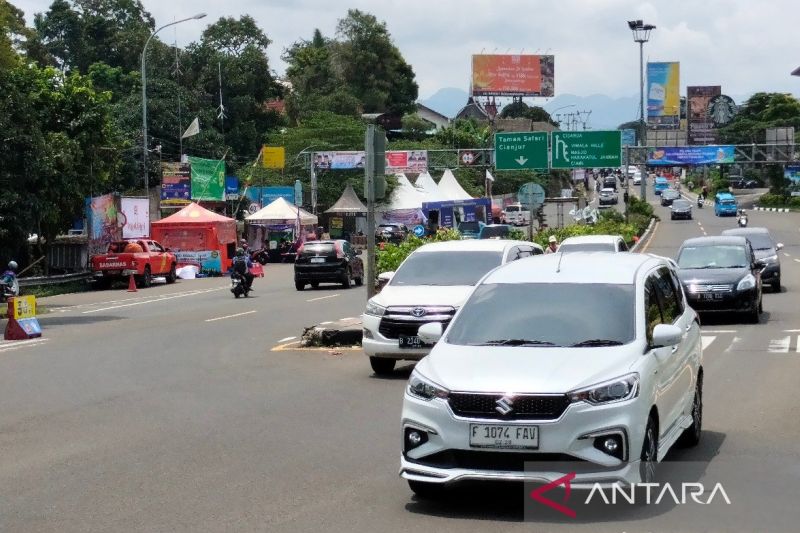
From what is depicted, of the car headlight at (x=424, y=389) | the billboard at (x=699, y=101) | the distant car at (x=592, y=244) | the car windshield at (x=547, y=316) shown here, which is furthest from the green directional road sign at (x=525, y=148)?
the billboard at (x=699, y=101)

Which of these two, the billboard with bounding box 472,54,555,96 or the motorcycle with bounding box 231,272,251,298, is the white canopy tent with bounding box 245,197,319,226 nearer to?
the motorcycle with bounding box 231,272,251,298

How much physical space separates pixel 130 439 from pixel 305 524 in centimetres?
398

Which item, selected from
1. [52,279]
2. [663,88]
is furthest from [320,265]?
[663,88]

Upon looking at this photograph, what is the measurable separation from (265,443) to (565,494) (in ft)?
11.7

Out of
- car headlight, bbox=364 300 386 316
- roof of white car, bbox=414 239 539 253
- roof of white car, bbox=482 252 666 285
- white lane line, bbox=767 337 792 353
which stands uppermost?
roof of white car, bbox=482 252 666 285

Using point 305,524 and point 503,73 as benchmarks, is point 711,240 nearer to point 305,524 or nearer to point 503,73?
point 305,524

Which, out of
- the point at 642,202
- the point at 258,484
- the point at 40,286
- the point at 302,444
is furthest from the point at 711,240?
the point at 642,202

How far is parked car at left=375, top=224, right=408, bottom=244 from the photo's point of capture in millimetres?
66250

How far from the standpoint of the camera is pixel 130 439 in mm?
10844

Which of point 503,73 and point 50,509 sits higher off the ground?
point 503,73

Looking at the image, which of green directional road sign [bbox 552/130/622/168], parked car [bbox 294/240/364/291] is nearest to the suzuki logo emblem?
parked car [bbox 294/240/364/291]

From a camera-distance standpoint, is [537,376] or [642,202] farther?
[642,202]

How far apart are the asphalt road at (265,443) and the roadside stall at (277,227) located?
123ft

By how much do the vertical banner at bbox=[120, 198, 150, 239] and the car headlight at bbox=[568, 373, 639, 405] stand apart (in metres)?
41.4
